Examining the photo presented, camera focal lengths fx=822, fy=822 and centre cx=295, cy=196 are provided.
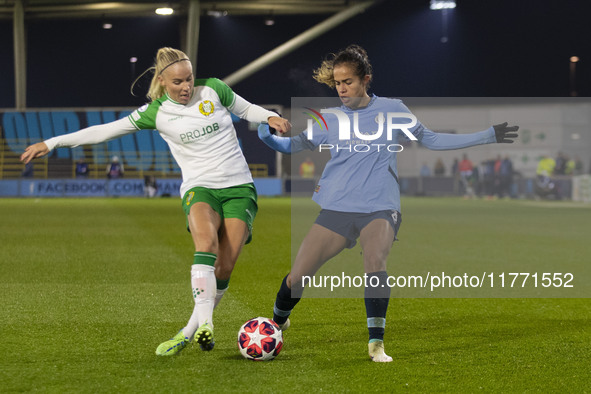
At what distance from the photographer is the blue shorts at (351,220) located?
5480mm

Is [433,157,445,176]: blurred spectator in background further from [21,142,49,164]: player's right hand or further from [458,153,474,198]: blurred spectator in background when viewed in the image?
[21,142,49,164]: player's right hand

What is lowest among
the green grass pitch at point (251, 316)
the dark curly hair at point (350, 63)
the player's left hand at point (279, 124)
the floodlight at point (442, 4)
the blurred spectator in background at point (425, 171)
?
the green grass pitch at point (251, 316)

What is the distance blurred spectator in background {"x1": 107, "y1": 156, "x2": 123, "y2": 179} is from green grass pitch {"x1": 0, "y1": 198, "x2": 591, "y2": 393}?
24.9 m

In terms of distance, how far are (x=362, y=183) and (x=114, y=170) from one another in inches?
1337

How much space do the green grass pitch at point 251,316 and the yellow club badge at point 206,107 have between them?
1.67 metres

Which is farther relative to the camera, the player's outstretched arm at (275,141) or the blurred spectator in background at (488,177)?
the blurred spectator in background at (488,177)

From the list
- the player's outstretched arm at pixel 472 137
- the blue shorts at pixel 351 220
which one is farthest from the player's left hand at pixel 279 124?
the player's outstretched arm at pixel 472 137

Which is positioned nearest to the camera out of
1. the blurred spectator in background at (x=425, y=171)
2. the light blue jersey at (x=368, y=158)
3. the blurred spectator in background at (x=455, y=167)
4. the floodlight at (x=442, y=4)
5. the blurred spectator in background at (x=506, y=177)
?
the light blue jersey at (x=368, y=158)

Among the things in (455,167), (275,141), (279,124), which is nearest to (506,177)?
(455,167)

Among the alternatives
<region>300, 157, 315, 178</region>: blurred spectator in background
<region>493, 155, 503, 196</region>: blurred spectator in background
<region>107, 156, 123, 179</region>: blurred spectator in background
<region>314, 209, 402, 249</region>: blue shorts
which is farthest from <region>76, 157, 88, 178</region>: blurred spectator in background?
<region>314, 209, 402, 249</region>: blue shorts

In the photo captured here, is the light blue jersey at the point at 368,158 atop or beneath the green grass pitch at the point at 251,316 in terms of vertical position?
atop

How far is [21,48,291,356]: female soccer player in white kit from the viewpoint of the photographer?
18.4 feet

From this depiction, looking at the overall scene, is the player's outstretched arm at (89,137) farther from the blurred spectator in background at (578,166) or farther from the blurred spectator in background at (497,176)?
the blurred spectator in background at (578,166)

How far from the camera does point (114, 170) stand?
126ft
